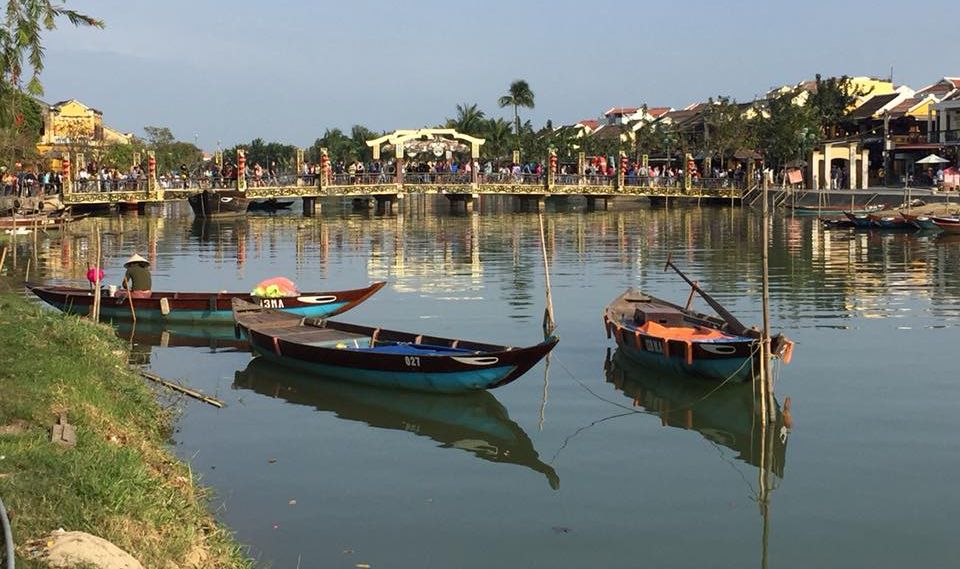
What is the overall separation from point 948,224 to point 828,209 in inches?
613

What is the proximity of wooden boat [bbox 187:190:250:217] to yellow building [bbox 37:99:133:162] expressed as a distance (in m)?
15.7

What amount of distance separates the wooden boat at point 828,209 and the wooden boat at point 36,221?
35616mm

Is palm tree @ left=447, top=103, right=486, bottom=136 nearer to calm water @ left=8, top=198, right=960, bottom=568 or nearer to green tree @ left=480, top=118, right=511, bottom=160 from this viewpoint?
green tree @ left=480, top=118, right=511, bottom=160

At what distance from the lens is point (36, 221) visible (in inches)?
1859

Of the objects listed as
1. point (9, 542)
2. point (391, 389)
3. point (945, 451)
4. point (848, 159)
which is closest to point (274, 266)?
point (391, 389)

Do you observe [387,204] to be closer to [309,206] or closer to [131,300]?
[309,206]

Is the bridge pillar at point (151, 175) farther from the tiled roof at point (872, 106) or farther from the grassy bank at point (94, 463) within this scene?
the grassy bank at point (94, 463)

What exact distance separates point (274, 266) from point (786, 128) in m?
42.3

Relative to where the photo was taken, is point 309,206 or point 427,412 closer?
point 427,412

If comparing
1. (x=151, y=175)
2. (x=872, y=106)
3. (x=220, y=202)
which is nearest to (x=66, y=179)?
(x=151, y=175)

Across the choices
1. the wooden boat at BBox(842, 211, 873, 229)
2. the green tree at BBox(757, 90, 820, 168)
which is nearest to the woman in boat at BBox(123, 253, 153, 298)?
the wooden boat at BBox(842, 211, 873, 229)

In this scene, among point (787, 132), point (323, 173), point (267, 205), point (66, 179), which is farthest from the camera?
point (267, 205)

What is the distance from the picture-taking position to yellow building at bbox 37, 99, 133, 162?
265 feet

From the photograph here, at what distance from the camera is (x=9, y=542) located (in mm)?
5465
